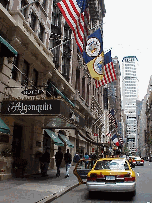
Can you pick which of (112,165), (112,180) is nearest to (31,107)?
(112,165)

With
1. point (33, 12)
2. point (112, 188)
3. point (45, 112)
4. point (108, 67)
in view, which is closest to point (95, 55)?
point (108, 67)

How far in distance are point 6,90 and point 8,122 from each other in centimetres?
191

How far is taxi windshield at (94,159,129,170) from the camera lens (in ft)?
29.7

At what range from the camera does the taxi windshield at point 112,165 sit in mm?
9047

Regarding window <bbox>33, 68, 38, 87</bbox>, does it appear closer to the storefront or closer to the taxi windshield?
the storefront

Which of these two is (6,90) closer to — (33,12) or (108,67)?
(33,12)

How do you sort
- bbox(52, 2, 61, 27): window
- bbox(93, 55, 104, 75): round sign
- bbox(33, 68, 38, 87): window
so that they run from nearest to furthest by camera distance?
bbox(33, 68, 38, 87): window → bbox(93, 55, 104, 75): round sign → bbox(52, 2, 61, 27): window

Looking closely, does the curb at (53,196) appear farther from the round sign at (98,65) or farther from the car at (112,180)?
the round sign at (98,65)

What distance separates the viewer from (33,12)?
59.7ft

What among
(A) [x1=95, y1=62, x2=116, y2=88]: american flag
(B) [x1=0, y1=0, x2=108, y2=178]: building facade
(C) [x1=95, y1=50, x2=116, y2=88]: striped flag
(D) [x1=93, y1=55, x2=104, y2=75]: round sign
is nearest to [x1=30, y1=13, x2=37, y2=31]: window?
(B) [x1=0, y1=0, x2=108, y2=178]: building facade

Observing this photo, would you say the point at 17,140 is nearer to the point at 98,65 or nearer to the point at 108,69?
the point at 98,65

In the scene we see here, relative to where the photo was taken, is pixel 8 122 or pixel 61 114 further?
pixel 8 122

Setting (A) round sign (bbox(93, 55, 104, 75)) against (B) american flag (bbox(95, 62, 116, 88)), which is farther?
(B) american flag (bbox(95, 62, 116, 88))

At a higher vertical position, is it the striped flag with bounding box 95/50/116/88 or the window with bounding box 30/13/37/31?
the window with bounding box 30/13/37/31
